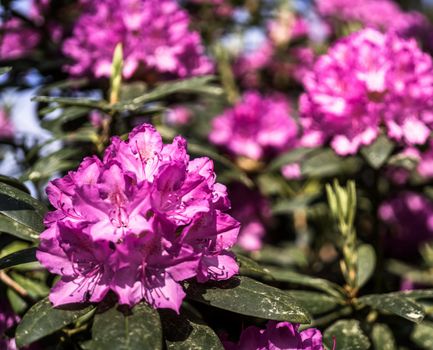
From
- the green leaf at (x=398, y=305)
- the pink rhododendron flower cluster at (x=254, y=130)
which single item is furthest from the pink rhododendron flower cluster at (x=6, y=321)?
the pink rhododendron flower cluster at (x=254, y=130)

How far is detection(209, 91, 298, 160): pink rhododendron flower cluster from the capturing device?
2443mm

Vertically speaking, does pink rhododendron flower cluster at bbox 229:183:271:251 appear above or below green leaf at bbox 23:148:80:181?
below

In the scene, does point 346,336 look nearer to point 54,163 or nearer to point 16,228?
point 16,228

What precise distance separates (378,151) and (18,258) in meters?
0.97

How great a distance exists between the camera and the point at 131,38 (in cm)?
190

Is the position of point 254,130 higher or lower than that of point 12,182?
lower


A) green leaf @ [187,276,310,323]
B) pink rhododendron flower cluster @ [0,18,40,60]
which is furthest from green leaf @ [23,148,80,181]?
pink rhododendron flower cluster @ [0,18,40,60]

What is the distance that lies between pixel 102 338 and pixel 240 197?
1487mm

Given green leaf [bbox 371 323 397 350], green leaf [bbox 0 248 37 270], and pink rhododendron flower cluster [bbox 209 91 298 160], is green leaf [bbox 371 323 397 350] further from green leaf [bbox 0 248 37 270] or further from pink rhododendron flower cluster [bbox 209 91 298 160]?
pink rhododendron flower cluster [bbox 209 91 298 160]

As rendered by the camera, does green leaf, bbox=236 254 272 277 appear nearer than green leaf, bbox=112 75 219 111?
Yes

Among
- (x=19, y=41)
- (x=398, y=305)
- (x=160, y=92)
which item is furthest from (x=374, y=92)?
(x=19, y=41)

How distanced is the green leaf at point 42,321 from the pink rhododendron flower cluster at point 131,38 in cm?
100

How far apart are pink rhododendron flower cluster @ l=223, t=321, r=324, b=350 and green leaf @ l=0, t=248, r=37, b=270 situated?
0.37 meters

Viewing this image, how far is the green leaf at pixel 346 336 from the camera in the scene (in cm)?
128
